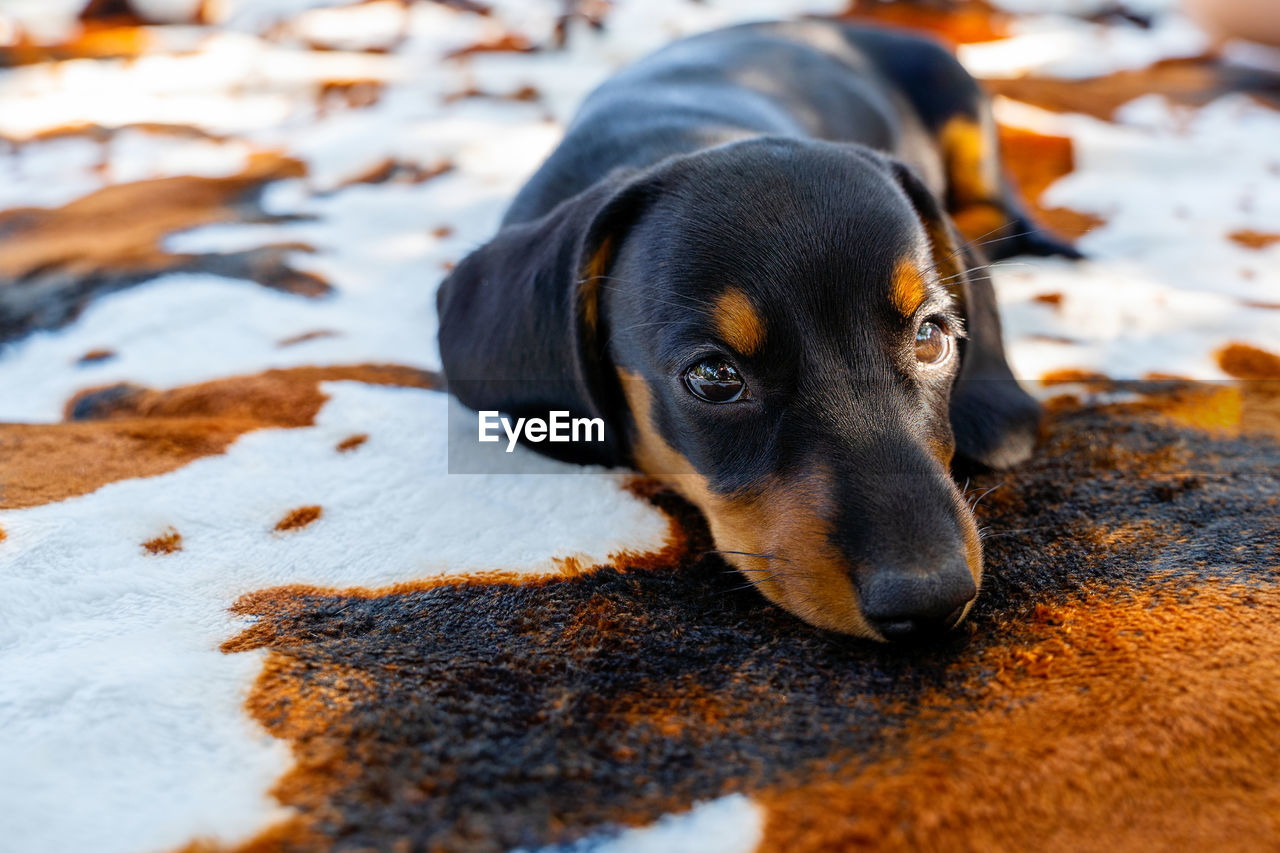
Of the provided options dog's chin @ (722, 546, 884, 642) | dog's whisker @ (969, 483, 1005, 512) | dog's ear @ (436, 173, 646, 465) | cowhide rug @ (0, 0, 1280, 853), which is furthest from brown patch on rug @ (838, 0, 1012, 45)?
dog's chin @ (722, 546, 884, 642)

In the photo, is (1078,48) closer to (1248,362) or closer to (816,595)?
(1248,362)

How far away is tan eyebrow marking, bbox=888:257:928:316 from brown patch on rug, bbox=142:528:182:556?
1527 millimetres

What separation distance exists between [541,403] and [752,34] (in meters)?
2.99

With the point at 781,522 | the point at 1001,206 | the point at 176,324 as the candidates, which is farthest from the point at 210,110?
the point at 781,522

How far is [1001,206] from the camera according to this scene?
171 inches

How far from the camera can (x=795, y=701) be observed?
1445mm

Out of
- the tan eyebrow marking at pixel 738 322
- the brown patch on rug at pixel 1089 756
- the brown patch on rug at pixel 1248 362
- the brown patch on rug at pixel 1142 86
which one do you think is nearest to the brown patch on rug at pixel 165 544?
the tan eyebrow marking at pixel 738 322

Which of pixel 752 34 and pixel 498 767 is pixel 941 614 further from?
pixel 752 34

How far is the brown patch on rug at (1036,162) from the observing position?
4.52m

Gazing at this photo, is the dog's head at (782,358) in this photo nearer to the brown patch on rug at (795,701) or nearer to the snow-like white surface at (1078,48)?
the brown patch on rug at (795,701)

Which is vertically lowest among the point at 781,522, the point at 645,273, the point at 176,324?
the point at 176,324

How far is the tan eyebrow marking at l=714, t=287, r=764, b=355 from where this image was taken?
1950 millimetres

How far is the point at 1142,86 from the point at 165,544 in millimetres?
6044

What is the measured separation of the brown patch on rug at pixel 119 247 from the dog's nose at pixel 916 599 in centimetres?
256
